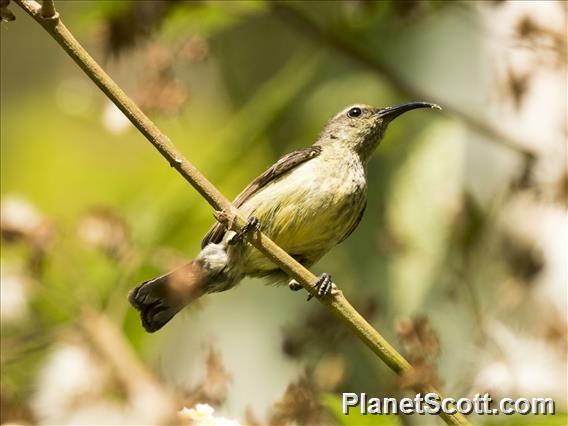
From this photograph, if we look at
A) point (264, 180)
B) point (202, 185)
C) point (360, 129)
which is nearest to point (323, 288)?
point (202, 185)

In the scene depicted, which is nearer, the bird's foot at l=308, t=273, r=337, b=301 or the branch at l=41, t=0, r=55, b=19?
the branch at l=41, t=0, r=55, b=19

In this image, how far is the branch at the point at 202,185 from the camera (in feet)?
6.25

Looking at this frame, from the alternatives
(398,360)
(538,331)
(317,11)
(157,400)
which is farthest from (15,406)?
(317,11)

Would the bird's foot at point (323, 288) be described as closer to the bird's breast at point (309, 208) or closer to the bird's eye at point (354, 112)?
the bird's breast at point (309, 208)

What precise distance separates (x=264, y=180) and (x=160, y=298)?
518mm

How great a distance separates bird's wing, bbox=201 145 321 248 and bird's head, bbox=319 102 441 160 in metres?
0.28

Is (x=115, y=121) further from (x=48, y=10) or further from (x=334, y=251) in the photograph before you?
(x=48, y=10)

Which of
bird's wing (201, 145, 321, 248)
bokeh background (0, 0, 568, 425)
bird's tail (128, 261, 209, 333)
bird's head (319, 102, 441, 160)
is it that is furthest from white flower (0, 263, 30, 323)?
bird's head (319, 102, 441, 160)

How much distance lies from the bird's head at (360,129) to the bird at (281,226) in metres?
0.07

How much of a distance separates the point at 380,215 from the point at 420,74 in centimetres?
86

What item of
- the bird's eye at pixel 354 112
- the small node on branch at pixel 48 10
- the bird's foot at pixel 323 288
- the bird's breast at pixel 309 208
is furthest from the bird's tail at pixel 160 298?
the small node on branch at pixel 48 10

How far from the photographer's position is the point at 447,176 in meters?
4.29

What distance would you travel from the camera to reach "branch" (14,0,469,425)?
191 centimetres

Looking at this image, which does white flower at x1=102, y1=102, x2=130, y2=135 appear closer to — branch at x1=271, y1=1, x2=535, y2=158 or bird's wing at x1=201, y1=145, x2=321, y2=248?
bird's wing at x1=201, y1=145, x2=321, y2=248
